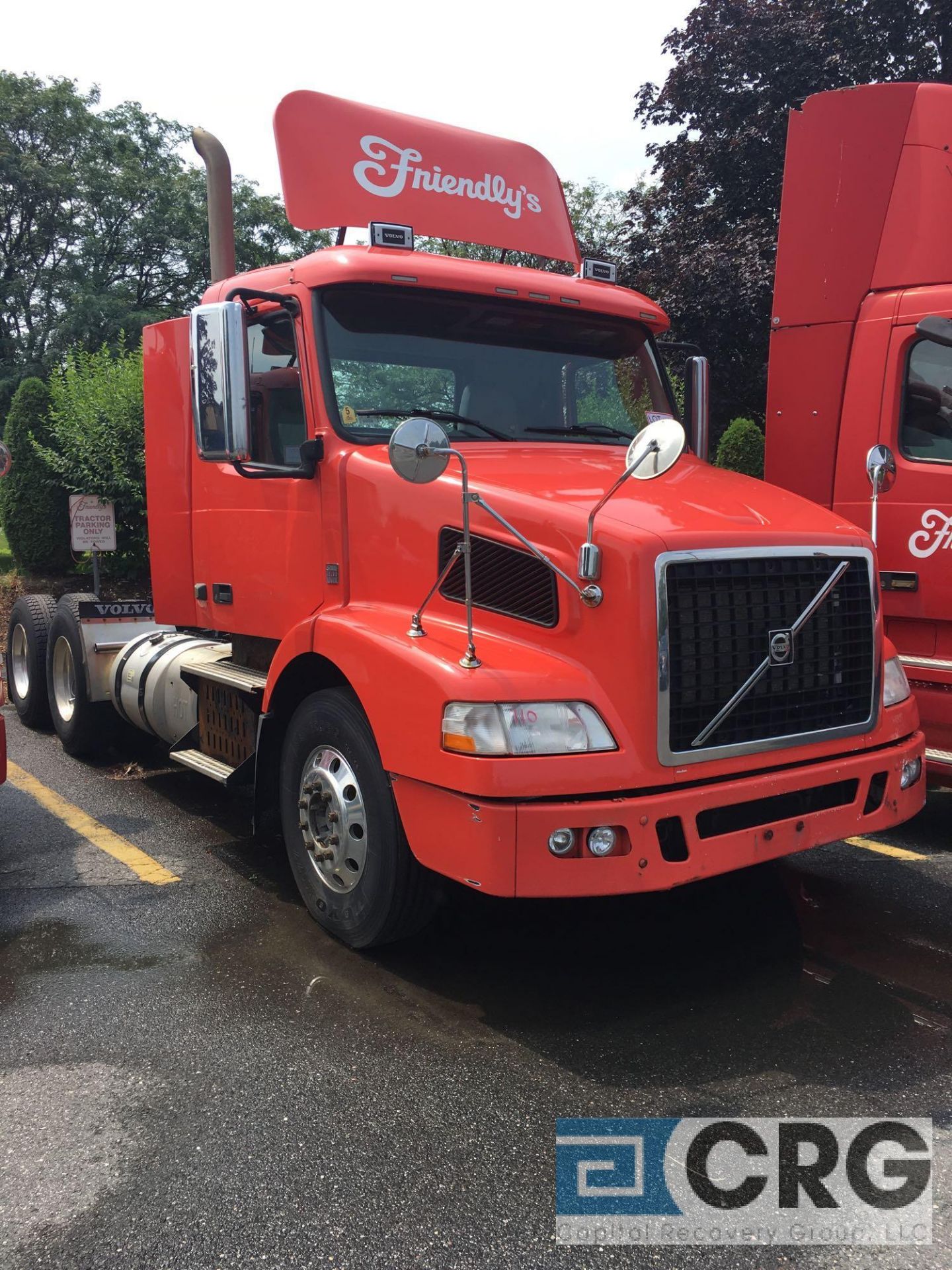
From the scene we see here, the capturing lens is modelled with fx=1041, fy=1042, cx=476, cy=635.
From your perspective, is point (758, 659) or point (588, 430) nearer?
point (758, 659)

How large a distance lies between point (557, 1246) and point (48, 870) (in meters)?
3.54

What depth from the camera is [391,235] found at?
4617 mm

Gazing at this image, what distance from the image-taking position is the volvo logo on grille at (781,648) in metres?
3.61

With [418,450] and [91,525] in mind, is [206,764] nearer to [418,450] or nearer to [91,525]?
[418,450]

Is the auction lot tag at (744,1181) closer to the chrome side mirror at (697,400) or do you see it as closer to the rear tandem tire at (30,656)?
the chrome side mirror at (697,400)

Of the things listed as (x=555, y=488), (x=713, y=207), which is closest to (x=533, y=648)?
(x=555, y=488)

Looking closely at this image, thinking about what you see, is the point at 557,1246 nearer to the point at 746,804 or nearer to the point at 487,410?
the point at 746,804

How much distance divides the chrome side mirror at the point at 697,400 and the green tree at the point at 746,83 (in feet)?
34.1

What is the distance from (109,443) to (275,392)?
382 inches

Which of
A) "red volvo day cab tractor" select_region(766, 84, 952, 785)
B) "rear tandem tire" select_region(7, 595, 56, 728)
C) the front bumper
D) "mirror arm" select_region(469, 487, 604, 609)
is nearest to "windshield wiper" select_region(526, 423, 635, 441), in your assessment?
"mirror arm" select_region(469, 487, 604, 609)

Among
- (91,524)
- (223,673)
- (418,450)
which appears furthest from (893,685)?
(91,524)

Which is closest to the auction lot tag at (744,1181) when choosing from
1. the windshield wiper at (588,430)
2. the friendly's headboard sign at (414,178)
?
the windshield wiper at (588,430)

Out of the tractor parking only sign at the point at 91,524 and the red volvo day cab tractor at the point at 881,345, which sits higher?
the red volvo day cab tractor at the point at 881,345

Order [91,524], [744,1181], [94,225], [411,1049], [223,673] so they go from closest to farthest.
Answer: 1. [744,1181]
2. [411,1049]
3. [223,673]
4. [91,524]
5. [94,225]
